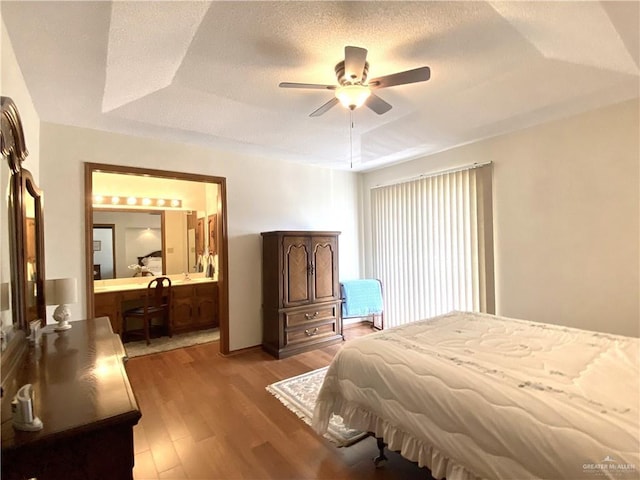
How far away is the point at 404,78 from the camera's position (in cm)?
172

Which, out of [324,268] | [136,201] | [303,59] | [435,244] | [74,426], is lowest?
[74,426]

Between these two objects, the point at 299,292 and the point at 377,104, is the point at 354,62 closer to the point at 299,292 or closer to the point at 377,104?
the point at 377,104

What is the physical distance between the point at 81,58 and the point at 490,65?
2487 mm

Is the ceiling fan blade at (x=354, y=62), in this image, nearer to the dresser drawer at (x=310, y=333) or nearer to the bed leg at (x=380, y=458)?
the bed leg at (x=380, y=458)

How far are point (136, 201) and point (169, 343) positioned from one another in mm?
2394

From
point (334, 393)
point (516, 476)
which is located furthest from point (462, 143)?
point (516, 476)

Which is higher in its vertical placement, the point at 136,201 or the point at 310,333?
the point at 136,201

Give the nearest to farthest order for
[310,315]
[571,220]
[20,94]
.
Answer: [20,94], [571,220], [310,315]

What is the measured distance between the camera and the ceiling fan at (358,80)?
1.63 metres

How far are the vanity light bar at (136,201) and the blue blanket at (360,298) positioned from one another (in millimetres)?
3351

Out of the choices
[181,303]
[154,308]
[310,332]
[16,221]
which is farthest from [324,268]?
[16,221]

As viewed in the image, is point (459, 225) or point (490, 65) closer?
point (490, 65)

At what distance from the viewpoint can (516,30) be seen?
5.36ft

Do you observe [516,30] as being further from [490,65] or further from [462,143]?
[462,143]
